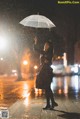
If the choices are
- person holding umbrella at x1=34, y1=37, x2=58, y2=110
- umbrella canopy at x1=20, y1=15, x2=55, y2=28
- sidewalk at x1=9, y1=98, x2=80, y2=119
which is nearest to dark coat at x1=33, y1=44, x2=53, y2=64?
person holding umbrella at x1=34, y1=37, x2=58, y2=110

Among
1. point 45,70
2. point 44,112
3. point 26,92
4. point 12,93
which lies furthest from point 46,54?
point 26,92

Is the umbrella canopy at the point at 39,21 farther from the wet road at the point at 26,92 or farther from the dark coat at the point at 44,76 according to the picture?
the wet road at the point at 26,92

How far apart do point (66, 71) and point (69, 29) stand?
5131 cm

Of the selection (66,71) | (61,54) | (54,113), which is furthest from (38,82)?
(61,54)

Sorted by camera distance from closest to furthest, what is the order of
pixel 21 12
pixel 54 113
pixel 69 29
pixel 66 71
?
pixel 54 113 < pixel 21 12 < pixel 66 71 < pixel 69 29

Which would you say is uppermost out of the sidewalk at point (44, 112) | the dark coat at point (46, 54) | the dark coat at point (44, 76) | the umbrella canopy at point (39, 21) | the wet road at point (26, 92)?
the umbrella canopy at point (39, 21)

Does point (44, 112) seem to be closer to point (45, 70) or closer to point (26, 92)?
point (45, 70)

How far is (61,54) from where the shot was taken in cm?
9006

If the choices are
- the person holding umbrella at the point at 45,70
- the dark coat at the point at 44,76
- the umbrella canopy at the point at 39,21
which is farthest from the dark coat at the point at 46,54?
the umbrella canopy at the point at 39,21

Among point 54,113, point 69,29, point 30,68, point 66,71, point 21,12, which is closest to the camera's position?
point 54,113

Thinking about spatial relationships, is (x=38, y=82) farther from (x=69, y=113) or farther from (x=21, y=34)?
(x=21, y=34)

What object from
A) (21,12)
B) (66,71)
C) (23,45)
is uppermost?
(21,12)

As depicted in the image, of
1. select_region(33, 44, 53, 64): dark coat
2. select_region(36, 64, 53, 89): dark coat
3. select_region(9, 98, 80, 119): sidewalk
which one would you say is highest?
select_region(33, 44, 53, 64): dark coat

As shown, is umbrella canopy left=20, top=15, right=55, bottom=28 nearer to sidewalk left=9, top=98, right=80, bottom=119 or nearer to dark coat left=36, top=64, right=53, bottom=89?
dark coat left=36, top=64, right=53, bottom=89
